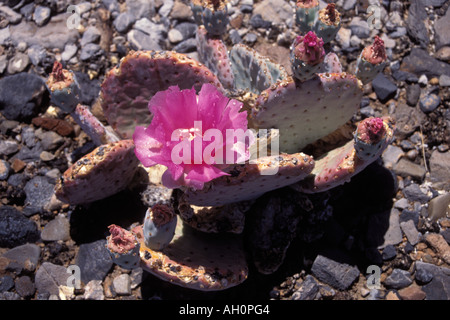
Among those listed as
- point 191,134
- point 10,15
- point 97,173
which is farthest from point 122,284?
point 10,15

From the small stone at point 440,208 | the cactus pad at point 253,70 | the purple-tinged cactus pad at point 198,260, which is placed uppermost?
the cactus pad at point 253,70

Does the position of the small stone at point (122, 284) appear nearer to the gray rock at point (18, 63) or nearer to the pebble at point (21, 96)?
the pebble at point (21, 96)

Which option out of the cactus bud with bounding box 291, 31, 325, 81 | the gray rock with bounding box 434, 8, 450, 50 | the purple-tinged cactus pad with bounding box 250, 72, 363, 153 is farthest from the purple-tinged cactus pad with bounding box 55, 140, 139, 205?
the gray rock with bounding box 434, 8, 450, 50

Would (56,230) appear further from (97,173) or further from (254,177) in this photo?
(254,177)

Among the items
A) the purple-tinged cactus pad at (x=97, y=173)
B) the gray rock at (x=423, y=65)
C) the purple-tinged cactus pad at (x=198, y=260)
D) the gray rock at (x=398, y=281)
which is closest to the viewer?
the purple-tinged cactus pad at (x=198, y=260)

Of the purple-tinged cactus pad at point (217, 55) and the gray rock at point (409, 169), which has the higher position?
the purple-tinged cactus pad at point (217, 55)

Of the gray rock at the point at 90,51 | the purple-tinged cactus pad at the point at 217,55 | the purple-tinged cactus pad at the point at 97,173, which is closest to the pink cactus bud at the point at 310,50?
the purple-tinged cactus pad at the point at 217,55

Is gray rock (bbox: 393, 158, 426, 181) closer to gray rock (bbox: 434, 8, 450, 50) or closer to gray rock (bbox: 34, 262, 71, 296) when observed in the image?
gray rock (bbox: 434, 8, 450, 50)

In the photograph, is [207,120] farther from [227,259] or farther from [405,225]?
[405,225]
